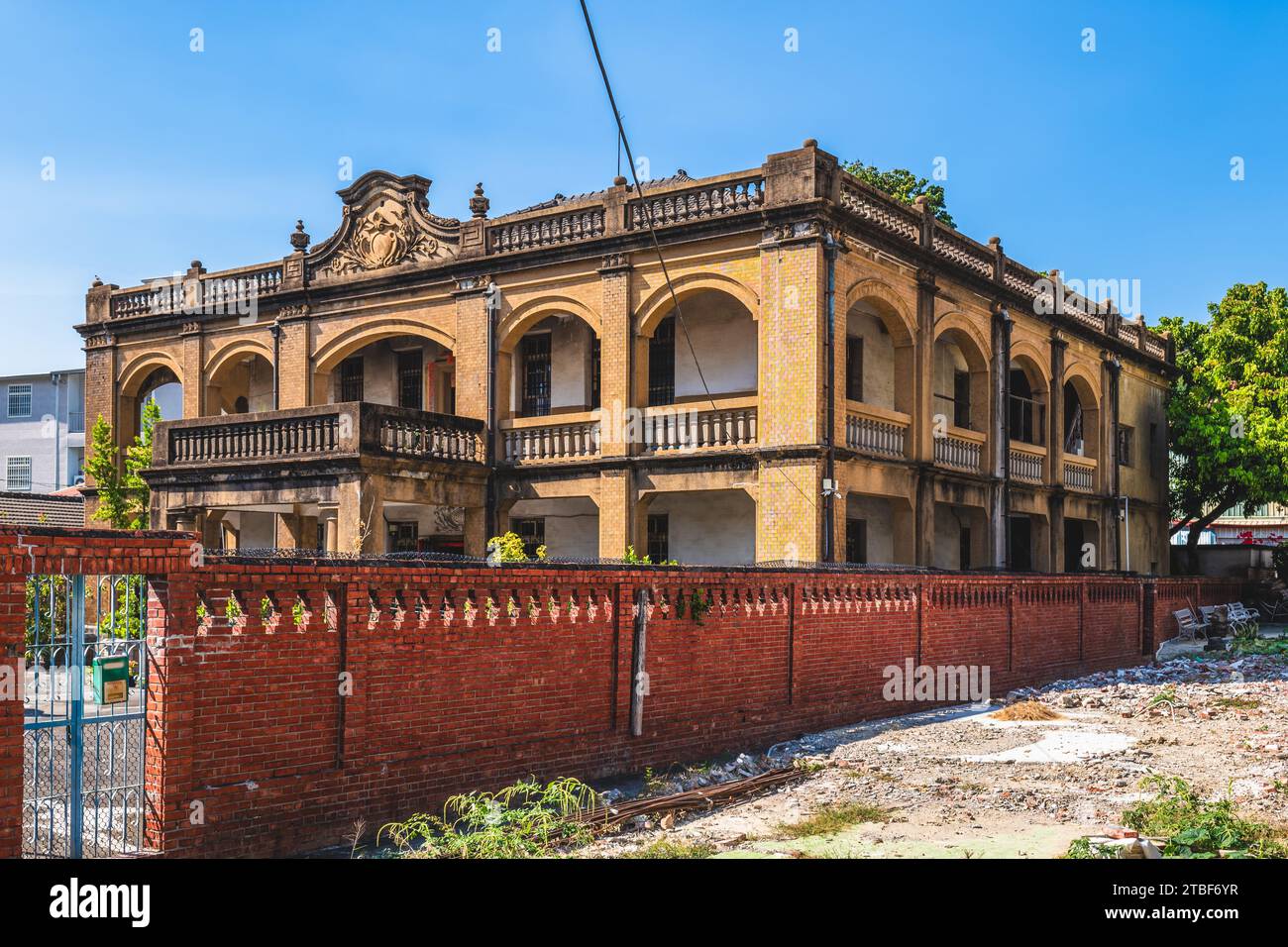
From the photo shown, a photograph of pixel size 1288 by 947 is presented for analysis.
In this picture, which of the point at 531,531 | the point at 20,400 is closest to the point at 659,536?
the point at 531,531

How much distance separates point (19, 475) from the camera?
150ft

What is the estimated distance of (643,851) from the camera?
29.3ft

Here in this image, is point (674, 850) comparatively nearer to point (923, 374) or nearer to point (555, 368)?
point (923, 374)

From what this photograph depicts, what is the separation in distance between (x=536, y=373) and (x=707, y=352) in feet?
12.8

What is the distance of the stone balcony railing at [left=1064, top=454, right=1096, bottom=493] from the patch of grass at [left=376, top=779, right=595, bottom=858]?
68.9 ft

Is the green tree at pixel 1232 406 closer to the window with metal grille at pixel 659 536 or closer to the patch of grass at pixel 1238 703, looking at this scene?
the patch of grass at pixel 1238 703

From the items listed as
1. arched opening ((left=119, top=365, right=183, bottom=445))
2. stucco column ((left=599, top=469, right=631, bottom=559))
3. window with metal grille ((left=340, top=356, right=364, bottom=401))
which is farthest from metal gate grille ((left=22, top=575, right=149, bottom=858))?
arched opening ((left=119, top=365, right=183, bottom=445))

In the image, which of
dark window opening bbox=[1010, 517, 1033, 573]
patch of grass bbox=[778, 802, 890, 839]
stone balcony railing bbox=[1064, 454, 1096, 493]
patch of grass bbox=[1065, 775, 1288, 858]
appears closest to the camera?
patch of grass bbox=[1065, 775, 1288, 858]

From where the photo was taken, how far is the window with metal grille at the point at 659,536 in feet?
78.9

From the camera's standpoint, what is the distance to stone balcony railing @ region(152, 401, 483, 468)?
20.1 meters

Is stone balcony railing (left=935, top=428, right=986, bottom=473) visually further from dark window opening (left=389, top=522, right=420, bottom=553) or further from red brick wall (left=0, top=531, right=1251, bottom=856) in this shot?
dark window opening (left=389, top=522, right=420, bottom=553)

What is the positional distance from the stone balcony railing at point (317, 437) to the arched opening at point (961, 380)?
32.3 feet
